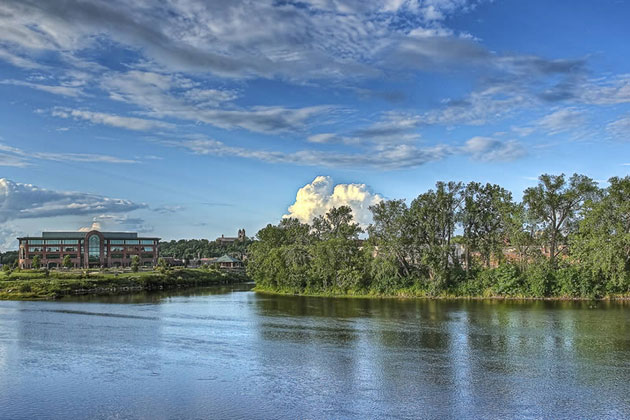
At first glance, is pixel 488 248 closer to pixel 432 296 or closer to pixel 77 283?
pixel 432 296

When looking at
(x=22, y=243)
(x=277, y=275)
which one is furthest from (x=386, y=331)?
(x=22, y=243)

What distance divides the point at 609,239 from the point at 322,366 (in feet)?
157

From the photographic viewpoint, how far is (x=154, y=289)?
99.9 m

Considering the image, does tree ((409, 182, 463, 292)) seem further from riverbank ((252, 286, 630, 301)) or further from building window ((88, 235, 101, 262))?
building window ((88, 235, 101, 262))

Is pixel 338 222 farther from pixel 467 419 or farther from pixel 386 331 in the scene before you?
pixel 467 419

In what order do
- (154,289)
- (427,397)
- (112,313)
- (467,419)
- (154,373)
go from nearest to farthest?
(467,419) → (427,397) → (154,373) → (112,313) → (154,289)

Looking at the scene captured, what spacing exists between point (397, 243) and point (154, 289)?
167 feet

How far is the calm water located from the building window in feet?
363

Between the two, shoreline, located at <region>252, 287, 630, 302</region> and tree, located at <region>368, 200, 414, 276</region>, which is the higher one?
tree, located at <region>368, 200, 414, 276</region>

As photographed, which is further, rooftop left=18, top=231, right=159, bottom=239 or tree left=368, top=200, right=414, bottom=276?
rooftop left=18, top=231, right=159, bottom=239

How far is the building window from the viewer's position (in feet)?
509

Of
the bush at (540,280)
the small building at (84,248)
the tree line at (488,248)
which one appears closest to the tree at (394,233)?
the tree line at (488,248)

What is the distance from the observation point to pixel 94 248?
155625 mm

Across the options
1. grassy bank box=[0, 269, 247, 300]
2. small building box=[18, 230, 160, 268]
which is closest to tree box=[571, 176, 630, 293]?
grassy bank box=[0, 269, 247, 300]
